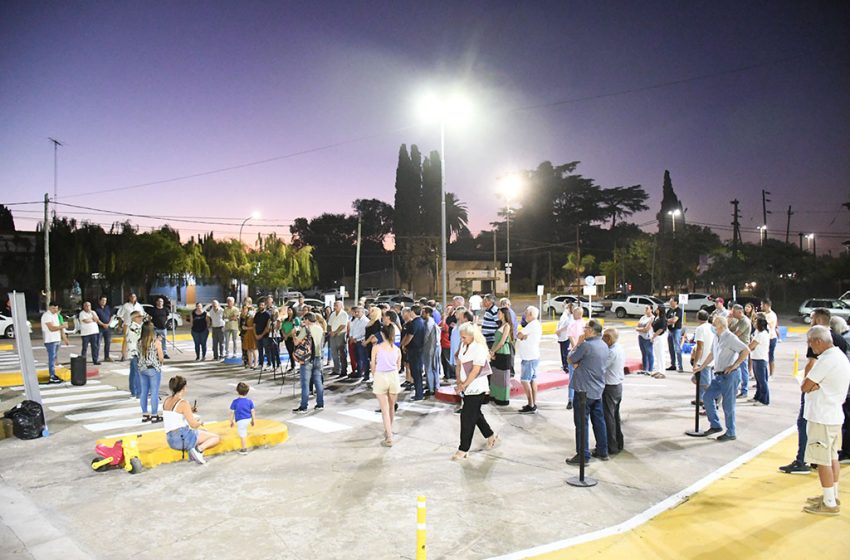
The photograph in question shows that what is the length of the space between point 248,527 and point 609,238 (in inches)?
2893

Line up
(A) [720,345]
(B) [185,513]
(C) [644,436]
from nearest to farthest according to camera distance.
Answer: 1. (B) [185,513]
2. (A) [720,345]
3. (C) [644,436]

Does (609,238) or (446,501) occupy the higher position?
(609,238)

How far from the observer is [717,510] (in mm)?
5707

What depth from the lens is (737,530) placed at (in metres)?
5.22

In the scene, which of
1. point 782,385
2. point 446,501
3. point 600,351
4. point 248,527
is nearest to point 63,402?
point 248,527

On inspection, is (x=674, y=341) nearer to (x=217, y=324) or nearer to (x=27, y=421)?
(x=217, y=324)

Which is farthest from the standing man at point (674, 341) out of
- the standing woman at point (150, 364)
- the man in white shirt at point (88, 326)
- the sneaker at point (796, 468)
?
the man in white shirt at point (88, 326)

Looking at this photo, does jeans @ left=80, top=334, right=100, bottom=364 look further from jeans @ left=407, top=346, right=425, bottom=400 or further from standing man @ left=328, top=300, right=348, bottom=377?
jeans @ left=407, top=346, right=425, bottom=400

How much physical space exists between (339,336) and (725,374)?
30.8 feet

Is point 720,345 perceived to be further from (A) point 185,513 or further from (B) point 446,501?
(A) point 185,513

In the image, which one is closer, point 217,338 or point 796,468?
point 796,468

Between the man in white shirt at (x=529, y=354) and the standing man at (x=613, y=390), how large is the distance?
2496 mm

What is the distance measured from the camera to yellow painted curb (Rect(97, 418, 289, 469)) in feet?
24.2

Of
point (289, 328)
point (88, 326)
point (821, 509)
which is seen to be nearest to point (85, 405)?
point (289, 328)
